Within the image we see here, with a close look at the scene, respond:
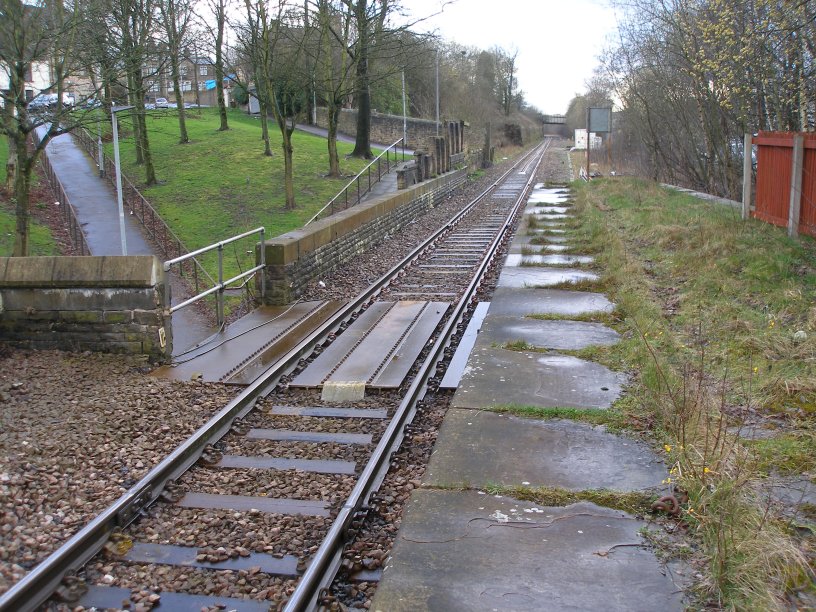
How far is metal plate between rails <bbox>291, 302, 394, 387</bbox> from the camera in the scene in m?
8.06

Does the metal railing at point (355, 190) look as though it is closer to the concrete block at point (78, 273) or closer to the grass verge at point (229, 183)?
the grass verge at point (229, 183)

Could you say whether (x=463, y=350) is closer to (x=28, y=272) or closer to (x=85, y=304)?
(x=85, y=304)

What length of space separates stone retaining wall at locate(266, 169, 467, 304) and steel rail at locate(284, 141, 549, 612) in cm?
287

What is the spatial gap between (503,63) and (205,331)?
104217mm

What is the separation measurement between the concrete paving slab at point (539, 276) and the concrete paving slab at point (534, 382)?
425 centimetres

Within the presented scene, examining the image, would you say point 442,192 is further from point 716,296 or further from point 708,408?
point 708,408

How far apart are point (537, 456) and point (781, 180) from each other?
10.0 metres

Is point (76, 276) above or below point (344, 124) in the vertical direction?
below

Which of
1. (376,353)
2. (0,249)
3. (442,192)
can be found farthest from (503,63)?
(376,353)

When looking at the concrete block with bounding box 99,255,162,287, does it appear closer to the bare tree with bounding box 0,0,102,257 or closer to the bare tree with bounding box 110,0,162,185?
the bare tree with bounding box 0,0,102,257

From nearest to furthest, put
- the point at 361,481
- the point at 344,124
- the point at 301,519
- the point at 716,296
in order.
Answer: the point at 301,519
the point at 361,481
the point at 716,296
the point at 344,124

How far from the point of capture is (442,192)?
28812 millimetres

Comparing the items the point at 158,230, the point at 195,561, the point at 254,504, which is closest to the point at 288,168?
the point at 158,230

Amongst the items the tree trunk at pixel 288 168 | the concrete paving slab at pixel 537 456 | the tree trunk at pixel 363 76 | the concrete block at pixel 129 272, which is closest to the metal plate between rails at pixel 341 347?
the concrete block at pixel 129 272
